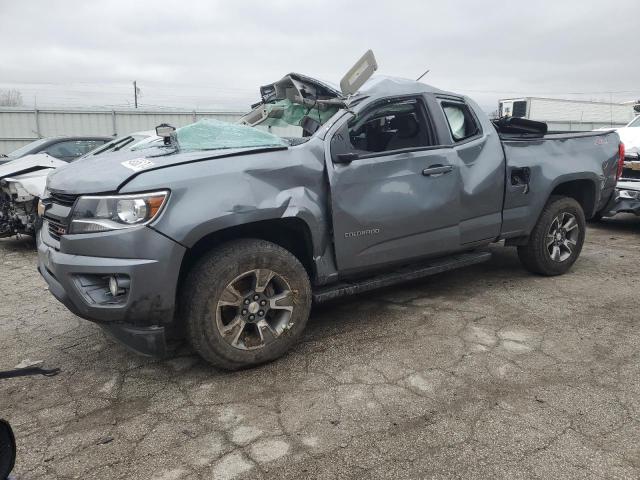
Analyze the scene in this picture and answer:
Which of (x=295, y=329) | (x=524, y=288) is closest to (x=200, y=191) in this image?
(x=295, y=329)

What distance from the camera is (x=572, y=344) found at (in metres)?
3.39

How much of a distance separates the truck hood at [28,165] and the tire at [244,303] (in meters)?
4.67

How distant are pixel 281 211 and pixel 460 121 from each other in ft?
6.46

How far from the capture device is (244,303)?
9.70 ft

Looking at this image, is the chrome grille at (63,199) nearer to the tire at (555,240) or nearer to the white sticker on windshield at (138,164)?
the white sticker on windshield at (138,164)

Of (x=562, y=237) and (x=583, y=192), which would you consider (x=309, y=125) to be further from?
(x=583, y=192)

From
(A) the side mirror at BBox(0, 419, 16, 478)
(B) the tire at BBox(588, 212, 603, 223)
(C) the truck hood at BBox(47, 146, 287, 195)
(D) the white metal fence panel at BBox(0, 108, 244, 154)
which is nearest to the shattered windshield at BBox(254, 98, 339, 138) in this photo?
(C) the truck hood at BBox(47, 146, 287, 195)

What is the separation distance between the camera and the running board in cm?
337

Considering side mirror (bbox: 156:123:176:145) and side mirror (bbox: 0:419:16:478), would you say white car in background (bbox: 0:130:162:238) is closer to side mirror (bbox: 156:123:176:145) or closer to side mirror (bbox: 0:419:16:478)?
side mirror (bbox: 156:123:176:145)

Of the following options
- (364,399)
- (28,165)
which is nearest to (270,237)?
(364,399)

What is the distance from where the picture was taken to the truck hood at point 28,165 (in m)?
6.23

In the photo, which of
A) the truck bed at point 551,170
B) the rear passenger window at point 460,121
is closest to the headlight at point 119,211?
the rear passenger window at point 460,121

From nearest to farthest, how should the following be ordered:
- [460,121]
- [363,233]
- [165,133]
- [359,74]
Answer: [363,233], [165,133], [359,74], [460,121]

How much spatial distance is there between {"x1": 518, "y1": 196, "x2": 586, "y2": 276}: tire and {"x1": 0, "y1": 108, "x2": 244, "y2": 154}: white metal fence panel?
1279 cm
